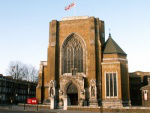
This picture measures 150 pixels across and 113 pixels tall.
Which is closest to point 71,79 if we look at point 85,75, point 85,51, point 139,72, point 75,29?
point 85,75

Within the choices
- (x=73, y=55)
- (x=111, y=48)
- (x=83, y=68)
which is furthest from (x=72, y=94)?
(x=111, y=48)

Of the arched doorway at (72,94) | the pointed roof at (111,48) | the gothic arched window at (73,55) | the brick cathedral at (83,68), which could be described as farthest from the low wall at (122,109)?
the pointed roof at (111,48)

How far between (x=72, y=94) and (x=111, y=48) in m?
13.4

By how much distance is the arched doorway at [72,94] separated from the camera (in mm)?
50875

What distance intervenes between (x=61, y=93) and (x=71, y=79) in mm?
3763

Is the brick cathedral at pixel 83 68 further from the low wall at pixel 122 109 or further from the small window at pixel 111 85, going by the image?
the low wall at pixel 122 109

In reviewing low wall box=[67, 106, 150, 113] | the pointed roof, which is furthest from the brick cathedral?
low wall box=[67, 106, 150, 113]

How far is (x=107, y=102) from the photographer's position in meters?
48.3

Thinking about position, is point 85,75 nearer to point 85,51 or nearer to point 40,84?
point 85,51

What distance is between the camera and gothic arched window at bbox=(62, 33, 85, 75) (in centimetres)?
5281

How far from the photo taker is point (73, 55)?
53.8 meters

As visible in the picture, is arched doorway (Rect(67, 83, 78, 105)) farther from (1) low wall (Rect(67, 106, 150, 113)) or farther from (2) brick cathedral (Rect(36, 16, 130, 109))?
(1) low wall (Rect(67, 106, 150, 113))

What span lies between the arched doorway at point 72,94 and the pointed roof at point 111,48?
10.3m

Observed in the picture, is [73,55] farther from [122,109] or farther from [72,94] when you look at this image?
[122,109]
